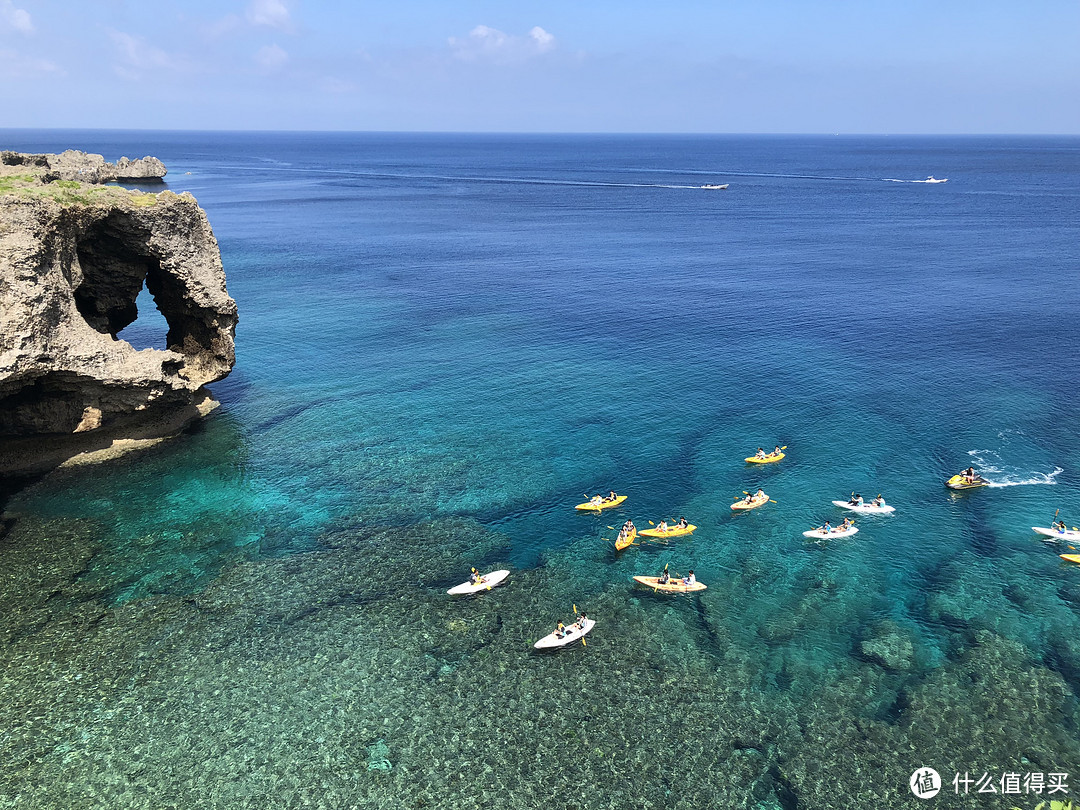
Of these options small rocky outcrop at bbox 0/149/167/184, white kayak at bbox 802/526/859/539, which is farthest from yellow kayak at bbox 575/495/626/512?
small rocky outcrop at bbox 0/149/167/184

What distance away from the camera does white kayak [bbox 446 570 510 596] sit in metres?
36.8

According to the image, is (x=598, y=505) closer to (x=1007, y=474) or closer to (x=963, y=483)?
(x=963, y=483)

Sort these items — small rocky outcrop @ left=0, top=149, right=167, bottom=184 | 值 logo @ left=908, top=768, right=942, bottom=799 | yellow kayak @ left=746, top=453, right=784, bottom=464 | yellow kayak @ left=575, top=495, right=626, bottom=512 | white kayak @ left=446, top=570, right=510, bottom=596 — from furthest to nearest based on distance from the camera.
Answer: small rocky outcrop @ left=0, top=149, right=167, bottom=184
yellow kayak @ left=746, top=453, right=784, bottom=464
yellow kayak @ left=575, top=495, right=626, bottom=512
white kayak @ left=446, top=570, right=510, bottom=596
值 logo @ left=908, top=768, right=942, bottom=799

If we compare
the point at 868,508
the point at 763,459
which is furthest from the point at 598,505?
the point at 868,508

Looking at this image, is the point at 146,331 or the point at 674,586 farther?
the point at 146,331

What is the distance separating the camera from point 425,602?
119 feet

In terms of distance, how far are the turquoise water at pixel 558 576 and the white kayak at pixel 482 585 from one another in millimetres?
733

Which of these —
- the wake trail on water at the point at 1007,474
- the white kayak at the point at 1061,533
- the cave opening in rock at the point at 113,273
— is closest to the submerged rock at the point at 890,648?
the white kayak at the point at 1061,533

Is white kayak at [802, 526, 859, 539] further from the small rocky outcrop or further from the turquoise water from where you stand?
the small rocky outcrop

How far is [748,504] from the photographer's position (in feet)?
149

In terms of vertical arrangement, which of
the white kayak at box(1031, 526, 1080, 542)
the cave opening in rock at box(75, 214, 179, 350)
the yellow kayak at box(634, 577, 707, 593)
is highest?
the cave opening in rock at box(75, 214, 179, 350)

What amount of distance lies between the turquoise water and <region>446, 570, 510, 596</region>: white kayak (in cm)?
73

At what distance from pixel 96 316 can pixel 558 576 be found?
42301mm

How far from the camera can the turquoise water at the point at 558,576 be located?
27.7m
